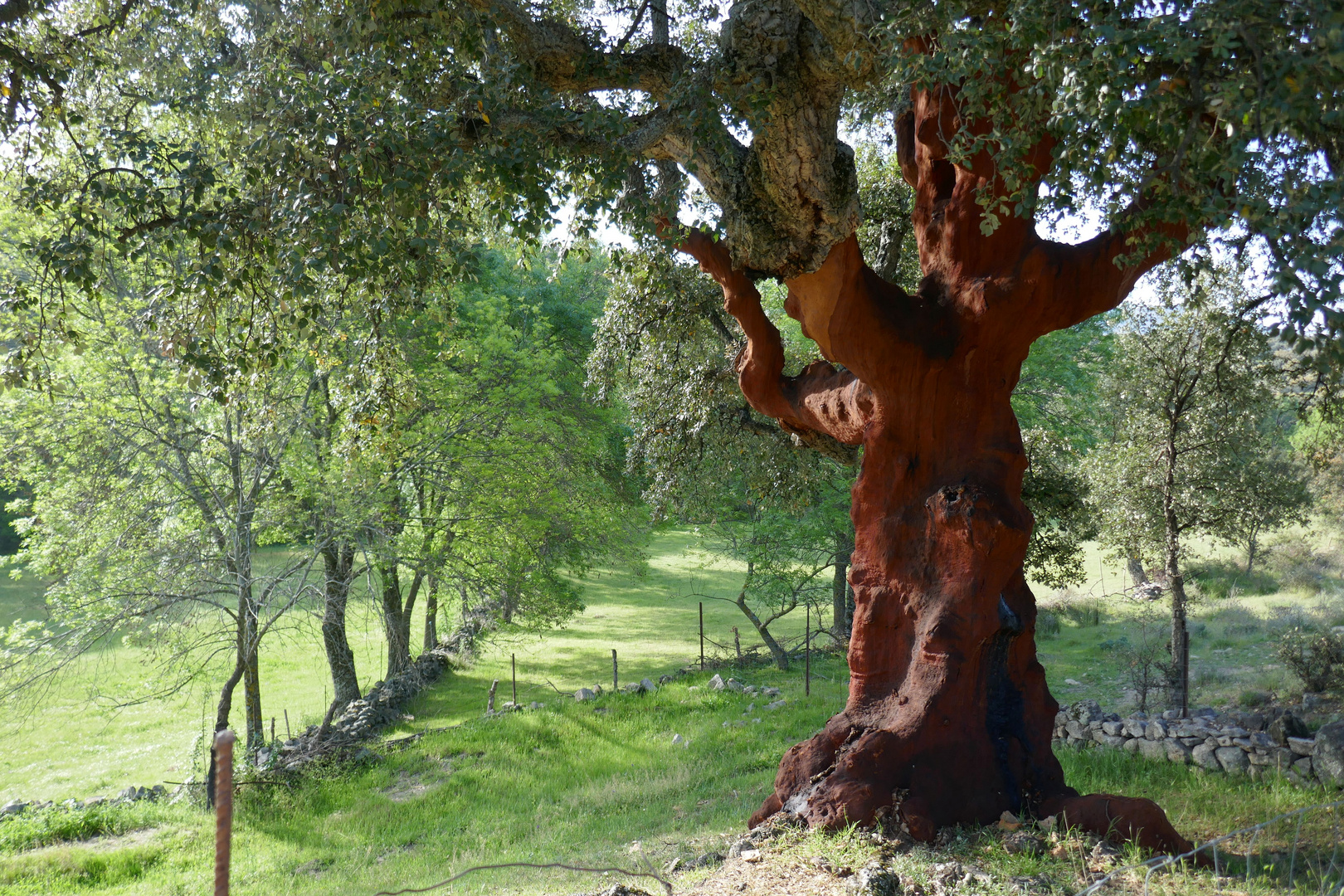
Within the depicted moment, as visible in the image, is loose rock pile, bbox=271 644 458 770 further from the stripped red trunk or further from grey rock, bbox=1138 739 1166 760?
grey rock, bbox=1138 739 1166 760

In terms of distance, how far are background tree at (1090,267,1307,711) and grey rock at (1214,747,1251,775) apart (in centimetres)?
184

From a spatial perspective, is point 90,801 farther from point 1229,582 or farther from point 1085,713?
point 1229,582

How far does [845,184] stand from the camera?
6.50m

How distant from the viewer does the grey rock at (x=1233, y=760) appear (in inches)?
331

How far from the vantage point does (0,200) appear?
11.8 meters

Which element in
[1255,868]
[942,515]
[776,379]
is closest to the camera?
[1255,868]

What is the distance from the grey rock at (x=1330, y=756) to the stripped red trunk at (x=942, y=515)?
280 centimetres

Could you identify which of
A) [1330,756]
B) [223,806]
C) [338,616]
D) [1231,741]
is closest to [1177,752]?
[1231,741]

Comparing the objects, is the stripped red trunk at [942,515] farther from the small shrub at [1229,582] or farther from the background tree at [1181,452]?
the small shrub at [1229,582]

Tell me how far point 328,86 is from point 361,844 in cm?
877

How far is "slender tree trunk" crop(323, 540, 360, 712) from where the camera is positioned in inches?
545

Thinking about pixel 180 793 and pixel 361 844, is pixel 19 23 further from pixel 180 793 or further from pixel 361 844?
pixel 180 793

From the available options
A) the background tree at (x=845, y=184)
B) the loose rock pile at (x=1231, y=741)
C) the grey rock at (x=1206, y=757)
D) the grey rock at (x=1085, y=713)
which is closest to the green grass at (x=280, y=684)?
the background tree at (x=845, y=184)

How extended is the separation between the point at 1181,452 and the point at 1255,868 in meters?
6.26
